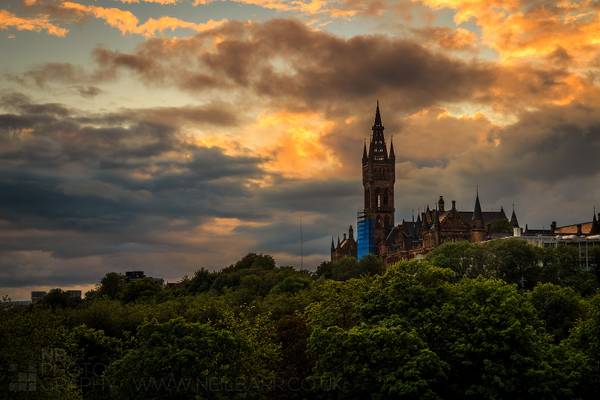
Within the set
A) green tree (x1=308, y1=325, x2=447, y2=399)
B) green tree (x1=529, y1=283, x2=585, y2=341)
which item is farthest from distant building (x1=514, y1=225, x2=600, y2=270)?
→ green tree (x1=308, y1=325, x2=447, y2=399)


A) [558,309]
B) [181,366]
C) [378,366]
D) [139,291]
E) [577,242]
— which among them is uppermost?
[577,242]

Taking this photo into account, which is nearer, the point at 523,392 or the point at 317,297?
the point at 523,392

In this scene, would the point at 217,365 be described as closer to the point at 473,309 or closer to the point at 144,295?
the point at 473,309

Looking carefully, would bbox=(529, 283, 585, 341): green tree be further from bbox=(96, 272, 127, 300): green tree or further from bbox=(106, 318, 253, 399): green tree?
bbox=(96, 272, 127, 300): green tree

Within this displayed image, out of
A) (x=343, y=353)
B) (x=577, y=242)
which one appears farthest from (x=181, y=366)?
(x=577, y=242)

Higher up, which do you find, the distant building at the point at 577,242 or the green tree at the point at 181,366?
the distant building at the point at 577,242

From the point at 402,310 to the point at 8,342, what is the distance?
36.6 metres

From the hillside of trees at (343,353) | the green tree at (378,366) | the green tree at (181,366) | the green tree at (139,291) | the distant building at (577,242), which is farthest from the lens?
the green tree at (139,291)

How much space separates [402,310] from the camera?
84875 millimetres

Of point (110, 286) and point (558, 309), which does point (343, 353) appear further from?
point (110, 286)

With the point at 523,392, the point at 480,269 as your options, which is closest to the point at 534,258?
the point at 480,269

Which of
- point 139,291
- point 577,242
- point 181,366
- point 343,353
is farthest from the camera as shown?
point 577,242

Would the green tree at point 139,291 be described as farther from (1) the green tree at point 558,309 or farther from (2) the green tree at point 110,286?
(1) the green tree at point 558,309

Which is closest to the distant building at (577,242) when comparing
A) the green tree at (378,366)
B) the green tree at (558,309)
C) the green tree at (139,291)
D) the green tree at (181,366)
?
the green tree at (558,309)
